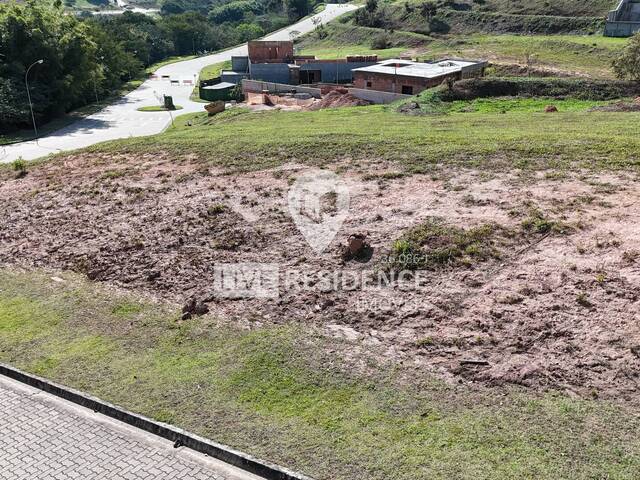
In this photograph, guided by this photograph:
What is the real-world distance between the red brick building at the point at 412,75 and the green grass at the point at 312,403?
2657 centimetres

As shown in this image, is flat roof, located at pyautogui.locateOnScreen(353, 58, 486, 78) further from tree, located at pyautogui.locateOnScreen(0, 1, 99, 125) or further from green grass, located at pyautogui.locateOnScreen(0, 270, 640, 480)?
green grass, located at pyautogui.locateOnScreen(0, 270, 640, 480)

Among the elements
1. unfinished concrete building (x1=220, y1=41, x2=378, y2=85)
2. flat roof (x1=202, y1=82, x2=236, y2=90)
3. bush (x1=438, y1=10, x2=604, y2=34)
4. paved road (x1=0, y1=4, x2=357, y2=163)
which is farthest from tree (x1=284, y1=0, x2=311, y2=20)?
unfinished concrete building (x1=220, y1=41, x2=378, y2=85)

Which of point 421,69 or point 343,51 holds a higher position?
point 343,51

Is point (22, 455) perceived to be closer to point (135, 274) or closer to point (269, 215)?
point (135, 274)

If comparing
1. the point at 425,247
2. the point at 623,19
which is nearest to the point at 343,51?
the point at 623,19

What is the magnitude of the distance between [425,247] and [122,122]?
35.8 meters

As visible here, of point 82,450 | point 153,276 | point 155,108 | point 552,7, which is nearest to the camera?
point 82,450

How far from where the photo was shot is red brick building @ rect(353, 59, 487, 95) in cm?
3236

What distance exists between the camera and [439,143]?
47.0ft

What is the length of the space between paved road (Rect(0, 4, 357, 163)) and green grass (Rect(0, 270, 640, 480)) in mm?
21994

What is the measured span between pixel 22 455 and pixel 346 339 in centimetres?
445

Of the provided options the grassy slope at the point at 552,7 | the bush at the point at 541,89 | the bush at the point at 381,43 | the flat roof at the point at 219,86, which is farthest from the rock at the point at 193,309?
the grassy slope at the point at 552,7

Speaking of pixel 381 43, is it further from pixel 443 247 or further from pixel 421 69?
pixel 443 247

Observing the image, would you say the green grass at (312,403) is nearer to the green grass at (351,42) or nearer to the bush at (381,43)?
the green grass at (351,42)
